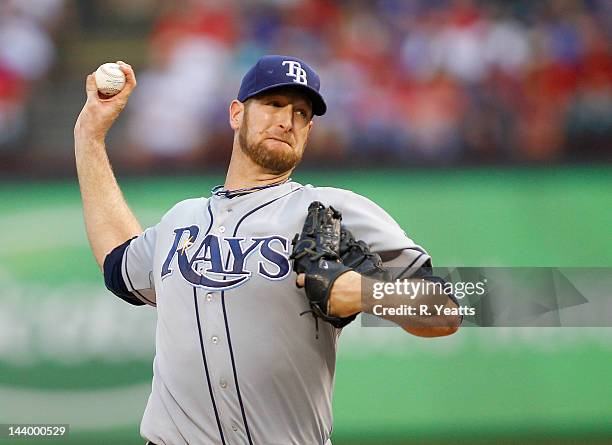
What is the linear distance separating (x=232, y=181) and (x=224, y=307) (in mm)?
390

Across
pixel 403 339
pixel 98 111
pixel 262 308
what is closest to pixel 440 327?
pixel 262 308

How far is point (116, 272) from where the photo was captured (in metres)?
2.22

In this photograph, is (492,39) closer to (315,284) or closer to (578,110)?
(578,110)

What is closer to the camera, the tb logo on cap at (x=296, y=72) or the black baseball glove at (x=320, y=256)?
the black baseball glove at (x=320, y=256)

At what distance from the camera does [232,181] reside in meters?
2.19

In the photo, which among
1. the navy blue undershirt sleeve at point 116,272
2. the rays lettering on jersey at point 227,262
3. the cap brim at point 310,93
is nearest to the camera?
the rays lettering on jersey at point 227,262

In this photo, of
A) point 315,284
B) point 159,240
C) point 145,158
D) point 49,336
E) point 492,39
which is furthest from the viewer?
point 492,39

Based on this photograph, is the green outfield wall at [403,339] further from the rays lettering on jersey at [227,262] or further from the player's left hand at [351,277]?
the player's left hand at [351,277]

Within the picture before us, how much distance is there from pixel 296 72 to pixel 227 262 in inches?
19.1

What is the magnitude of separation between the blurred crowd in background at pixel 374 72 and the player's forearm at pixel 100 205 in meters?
1.62

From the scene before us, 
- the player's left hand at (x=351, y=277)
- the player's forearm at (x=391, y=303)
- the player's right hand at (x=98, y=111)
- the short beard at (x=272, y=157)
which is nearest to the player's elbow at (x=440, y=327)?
the player's forearm at (x=391, y=303)

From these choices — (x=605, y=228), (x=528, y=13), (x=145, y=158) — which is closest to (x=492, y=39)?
(x=528, y=13)

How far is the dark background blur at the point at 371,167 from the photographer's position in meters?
3.64

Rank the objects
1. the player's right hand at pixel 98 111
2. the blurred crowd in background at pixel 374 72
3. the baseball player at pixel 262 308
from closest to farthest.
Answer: the baseball player at pixel 262 308 → the player's right hand at pixel 98 111 → the blurred crowd in background at pixel 374 72
